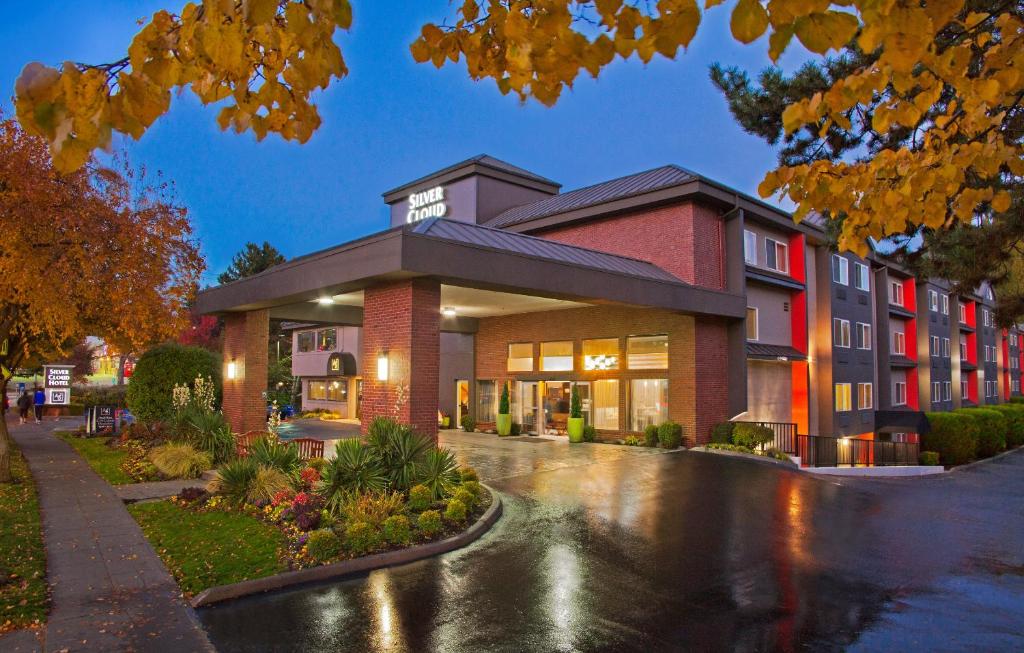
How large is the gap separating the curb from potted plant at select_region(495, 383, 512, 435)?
46.9 feet

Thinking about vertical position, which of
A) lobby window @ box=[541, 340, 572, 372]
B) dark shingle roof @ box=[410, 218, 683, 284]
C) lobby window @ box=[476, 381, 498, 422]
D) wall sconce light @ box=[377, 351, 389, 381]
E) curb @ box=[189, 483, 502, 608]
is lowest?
curb @ box=[189, 483, 502, 608]

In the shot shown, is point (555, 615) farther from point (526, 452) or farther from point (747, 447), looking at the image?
point (747, 447)

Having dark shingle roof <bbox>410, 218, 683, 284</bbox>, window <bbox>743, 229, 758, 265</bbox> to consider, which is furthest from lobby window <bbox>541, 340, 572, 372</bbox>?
window <bbox>743, 229, 758, 265</bbox>

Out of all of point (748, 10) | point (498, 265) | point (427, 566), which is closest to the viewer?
point (748, 10)

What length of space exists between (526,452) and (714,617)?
12.2m

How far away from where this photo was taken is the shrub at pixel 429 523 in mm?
9266

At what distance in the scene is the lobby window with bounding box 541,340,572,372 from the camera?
23.7m

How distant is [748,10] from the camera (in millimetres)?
2887

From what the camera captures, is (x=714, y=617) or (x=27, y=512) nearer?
(x=714, y=617)

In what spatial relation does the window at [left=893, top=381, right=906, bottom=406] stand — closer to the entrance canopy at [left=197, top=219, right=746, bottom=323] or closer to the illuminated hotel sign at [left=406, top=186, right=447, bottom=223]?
the entrance canopy at [left=197, top=219, right=746, bottom=323]

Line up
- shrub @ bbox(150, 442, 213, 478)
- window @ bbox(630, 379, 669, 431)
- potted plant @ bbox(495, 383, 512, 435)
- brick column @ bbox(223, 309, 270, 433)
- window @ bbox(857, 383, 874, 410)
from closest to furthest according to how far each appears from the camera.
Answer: shrub @ bbox(150, 442, 213, 478) → brick column @ bbox(223, 309, 270, 433) → window @ bbox(630, 379, 669, 431) → potted plant @ bbox(495, 383, 512, 435) → window @ bbox(857, 383, 874, 410)

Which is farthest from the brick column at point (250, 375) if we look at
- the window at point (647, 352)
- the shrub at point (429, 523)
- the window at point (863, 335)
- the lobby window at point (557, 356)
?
the window at point (863, 335)

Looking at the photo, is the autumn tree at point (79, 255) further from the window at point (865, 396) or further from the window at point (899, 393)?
the window at point (899, 393)

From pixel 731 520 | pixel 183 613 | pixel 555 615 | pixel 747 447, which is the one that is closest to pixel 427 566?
pixel 555 615
